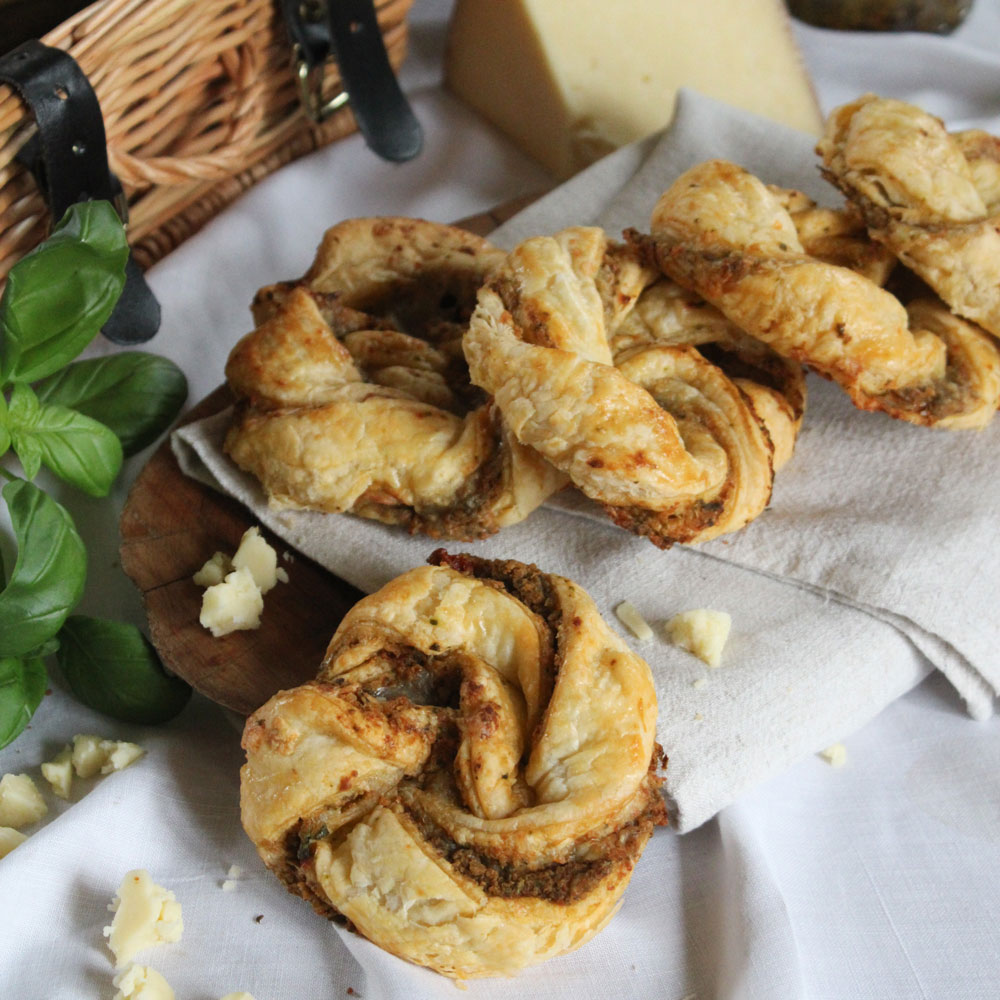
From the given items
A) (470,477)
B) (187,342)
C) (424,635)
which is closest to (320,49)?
(187,342)

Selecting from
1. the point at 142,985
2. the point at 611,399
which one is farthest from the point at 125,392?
the point at 142,985

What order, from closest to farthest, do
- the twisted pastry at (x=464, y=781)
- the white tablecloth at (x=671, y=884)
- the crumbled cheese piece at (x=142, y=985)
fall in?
1. the twisted pastry at (x=464, y=781)
2. the crumbled cheese piece at (x=142, y=985)
3. the white tablecloth at (x=671, y=884)

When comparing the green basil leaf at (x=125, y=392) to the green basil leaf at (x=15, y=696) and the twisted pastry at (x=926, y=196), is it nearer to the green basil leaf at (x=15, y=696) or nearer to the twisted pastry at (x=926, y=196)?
the green basil leaf at (x=15, y=696)

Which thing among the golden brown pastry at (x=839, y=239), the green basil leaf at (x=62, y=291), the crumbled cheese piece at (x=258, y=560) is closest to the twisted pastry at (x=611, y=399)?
the golden brown pastry at (x=839, y=239)

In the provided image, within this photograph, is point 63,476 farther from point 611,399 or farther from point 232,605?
point 611,399

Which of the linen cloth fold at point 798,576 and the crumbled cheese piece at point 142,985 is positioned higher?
the crumbled cheese piece at point 142,985

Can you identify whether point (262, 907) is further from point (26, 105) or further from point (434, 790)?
point (26, 105)

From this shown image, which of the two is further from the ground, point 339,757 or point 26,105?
point 26,105
